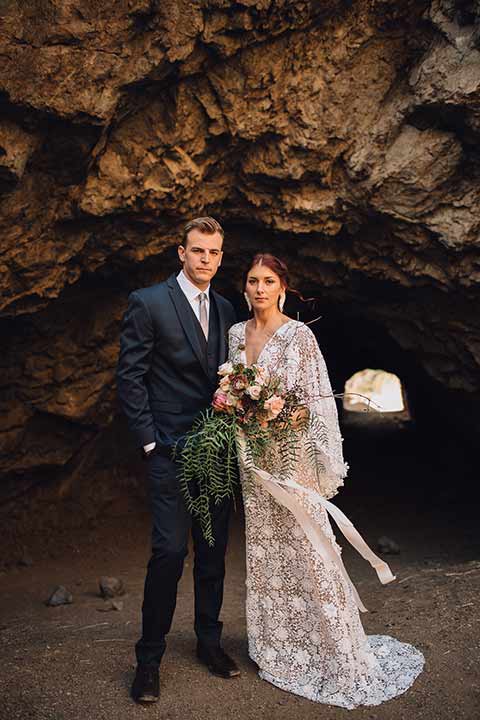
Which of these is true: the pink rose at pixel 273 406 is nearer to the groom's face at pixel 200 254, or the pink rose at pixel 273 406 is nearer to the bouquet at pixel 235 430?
the bouquet at pixel 235 430

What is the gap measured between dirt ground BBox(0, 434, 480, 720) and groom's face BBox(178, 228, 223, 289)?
2.24 meters

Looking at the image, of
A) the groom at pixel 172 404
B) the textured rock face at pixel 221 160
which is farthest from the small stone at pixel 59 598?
the groom at pixel 172 404

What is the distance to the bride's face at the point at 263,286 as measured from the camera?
388cm

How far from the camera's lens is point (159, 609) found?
3637 millimetres

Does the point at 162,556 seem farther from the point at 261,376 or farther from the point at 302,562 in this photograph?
the point at 261,376

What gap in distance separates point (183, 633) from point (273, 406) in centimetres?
198

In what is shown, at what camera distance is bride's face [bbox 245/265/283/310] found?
3.88m

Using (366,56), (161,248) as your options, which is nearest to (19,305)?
(161,248)

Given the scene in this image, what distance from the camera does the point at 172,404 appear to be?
3.80 m

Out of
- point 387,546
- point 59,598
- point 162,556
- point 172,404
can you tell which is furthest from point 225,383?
point 387,546

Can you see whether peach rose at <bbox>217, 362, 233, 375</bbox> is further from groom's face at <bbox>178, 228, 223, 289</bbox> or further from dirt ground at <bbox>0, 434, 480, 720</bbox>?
dirt ground at <bbox>0, 434, 480, 720</bbox>

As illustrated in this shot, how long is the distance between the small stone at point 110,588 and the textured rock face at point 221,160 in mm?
1421

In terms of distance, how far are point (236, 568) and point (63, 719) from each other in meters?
3.34

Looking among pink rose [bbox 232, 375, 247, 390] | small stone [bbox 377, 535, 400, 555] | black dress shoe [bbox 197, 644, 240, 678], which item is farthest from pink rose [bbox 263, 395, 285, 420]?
small stone [bbox 377, 535, 400, 555]
